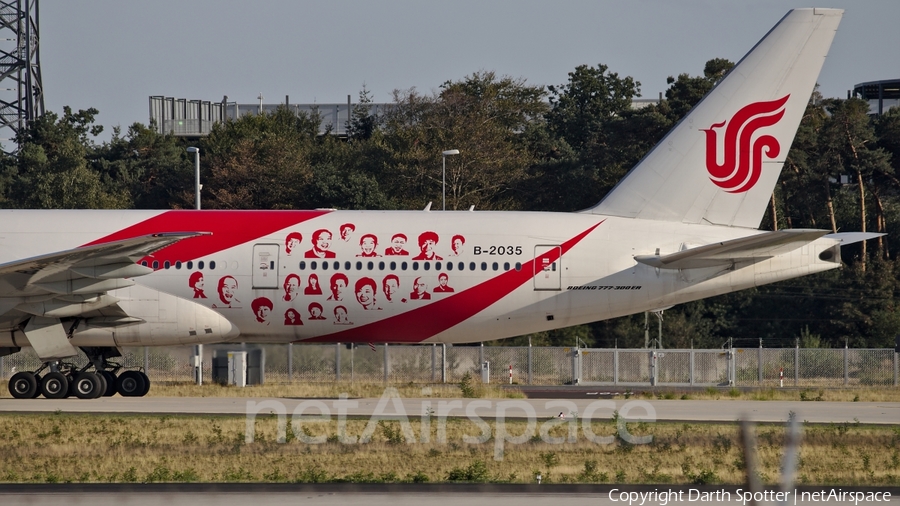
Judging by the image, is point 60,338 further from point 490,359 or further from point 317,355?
point 490,359

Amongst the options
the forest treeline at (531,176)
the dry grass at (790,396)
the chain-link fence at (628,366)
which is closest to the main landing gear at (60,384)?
the chain-link fence at (628,366)

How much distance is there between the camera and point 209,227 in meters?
30.7

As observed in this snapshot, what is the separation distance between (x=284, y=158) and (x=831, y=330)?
36.8 metres

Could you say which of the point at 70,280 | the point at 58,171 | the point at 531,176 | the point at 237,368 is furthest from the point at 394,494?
the point at 58,171

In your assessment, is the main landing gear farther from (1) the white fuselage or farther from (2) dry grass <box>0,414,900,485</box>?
(2) dry grass <box>0,414,900,485</box>

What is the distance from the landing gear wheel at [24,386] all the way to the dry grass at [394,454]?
223 inches

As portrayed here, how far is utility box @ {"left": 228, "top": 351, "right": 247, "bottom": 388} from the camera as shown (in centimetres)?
A: 3769

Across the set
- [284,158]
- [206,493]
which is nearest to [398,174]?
[284,158]

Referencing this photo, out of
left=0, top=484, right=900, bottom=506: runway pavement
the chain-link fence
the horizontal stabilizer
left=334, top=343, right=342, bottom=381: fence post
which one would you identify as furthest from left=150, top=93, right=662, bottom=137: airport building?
left=0, top=484, right=900, bottom=506: runway pavement

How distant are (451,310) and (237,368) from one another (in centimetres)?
1056

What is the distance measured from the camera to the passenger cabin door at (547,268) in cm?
2994

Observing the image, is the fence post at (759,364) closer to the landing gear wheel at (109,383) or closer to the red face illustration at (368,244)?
the red face illustration at (368,244)

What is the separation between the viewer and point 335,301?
30344 millimetres

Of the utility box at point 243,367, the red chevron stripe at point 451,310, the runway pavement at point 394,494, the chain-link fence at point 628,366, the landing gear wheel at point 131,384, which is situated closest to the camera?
the runway pavement at point 394,494
